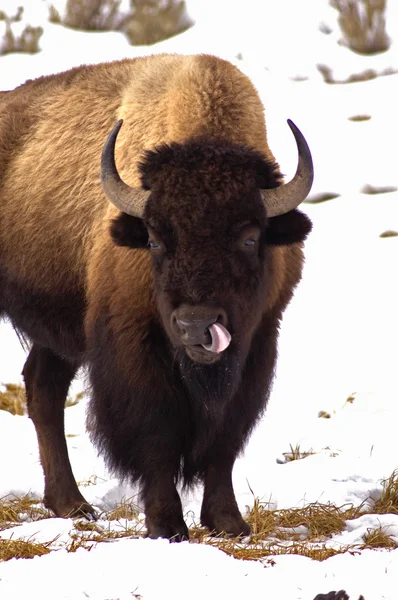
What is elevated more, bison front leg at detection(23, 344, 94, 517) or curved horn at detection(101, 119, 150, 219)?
curved horn at detection(101, 119, 150, 219)

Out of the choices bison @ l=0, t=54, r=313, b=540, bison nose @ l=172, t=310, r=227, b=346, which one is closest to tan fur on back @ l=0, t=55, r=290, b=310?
bison @ l=0, t=54, r=313, b=540

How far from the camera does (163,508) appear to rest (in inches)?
195

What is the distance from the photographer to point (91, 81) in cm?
629

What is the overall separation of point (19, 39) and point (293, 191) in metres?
10.1

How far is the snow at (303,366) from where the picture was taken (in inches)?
149

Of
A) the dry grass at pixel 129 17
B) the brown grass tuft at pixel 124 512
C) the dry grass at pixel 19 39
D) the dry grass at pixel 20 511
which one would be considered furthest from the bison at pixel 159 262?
the dry grass at pixel 129 17

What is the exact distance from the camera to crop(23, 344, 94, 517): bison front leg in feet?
20.4

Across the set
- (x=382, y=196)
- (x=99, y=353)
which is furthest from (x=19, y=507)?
(x=382, y=196)

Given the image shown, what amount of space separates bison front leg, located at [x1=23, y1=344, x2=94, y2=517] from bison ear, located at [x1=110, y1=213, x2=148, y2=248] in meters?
1.79

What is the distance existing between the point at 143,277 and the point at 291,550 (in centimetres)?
139

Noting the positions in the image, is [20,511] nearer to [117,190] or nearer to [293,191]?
[117,190]

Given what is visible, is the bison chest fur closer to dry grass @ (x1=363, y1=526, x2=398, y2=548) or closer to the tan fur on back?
the tan fur on back

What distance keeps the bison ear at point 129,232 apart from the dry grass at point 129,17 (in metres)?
9.78

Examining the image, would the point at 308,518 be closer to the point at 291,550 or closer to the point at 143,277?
the point at 291,550
